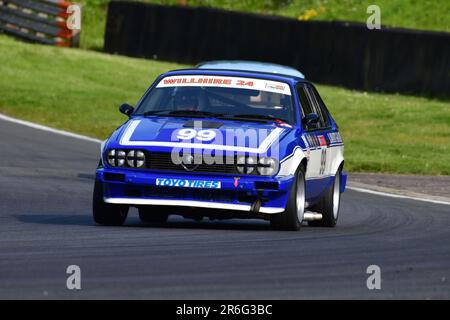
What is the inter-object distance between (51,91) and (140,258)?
21620mm

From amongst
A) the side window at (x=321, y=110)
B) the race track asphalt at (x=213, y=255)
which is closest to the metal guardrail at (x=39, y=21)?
the race track asphalt at (x=213, y=255)

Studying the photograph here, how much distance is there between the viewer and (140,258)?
372 inches

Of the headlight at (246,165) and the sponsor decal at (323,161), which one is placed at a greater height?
the headlight at (246,165)

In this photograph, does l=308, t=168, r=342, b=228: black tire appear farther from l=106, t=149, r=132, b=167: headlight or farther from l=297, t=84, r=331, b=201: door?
l=106, t=149, r=132, b=167: headlight

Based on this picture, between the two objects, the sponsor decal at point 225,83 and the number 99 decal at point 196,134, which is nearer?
the number 99 decal at point 196,134

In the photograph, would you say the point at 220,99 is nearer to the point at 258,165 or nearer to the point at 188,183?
the point at 258,165

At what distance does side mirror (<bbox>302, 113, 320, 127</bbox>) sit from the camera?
41.4 feet

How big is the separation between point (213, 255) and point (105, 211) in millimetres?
2363

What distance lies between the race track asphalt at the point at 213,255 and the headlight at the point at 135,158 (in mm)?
559

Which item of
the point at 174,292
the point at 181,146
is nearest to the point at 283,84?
the point at 181,146

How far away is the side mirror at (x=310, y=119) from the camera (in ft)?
41.4

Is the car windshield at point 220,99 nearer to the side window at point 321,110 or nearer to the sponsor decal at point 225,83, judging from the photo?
the sponsor decal at point 225,83

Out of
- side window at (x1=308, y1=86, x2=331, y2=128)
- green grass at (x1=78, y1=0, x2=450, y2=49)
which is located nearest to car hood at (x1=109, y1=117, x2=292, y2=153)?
side window at (x1=308, y1=86, x2=331, y2=128)
